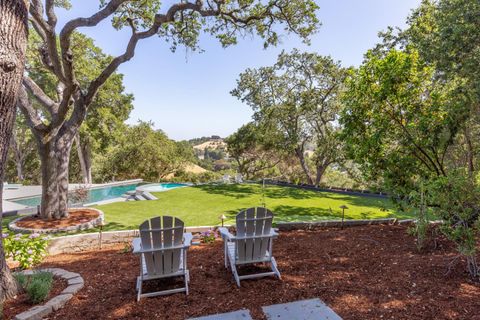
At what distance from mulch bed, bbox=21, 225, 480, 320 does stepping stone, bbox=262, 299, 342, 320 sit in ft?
0.35

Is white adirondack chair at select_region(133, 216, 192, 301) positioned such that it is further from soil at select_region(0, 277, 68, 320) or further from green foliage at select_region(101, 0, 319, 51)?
green foliage at select_region(101, 0, 319, 51)

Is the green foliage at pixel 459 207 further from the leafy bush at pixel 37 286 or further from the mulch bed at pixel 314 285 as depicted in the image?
the leafy bush at pixel 37 286

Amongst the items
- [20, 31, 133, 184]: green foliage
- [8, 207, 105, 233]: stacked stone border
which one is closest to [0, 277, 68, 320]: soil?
[8, 207, 105, 233]: stacked stone border

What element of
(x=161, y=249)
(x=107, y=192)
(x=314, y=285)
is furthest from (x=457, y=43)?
(x=107, y=192)

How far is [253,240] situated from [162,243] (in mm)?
1227

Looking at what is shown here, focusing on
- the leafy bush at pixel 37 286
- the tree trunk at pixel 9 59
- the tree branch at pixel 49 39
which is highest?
the tree branch at pixel 49 39

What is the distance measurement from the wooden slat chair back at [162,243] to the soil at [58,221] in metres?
4.48

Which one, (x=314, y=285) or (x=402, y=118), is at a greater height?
(x=402, y=118)

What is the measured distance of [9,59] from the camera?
267cm

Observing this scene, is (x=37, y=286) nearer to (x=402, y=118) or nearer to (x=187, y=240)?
(x=187, y=240)

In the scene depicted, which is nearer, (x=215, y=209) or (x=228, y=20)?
(x=228, y=20)

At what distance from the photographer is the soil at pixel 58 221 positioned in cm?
643

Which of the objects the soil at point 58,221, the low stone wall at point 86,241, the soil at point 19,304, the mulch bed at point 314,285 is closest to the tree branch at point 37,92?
the soil at point 58,221

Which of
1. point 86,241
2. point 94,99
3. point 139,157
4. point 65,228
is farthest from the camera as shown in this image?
point 139,157
